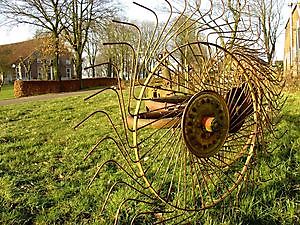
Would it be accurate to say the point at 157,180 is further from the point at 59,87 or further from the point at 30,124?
the point at 59,87

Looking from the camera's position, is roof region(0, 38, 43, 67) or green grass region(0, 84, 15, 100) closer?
green grass region(0, 84, 15, 100)

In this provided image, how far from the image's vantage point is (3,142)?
20.4ft

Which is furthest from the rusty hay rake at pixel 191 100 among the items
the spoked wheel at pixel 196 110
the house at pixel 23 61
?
the house at pixel 23 61

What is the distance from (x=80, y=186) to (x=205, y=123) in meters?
2.05

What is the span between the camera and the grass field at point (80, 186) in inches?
111

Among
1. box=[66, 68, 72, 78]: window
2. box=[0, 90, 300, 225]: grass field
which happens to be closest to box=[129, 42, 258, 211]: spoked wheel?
box=[0, 90, 300, 225]: grass field

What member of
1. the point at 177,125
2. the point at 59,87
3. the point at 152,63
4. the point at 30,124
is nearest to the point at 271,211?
the point at 177,125

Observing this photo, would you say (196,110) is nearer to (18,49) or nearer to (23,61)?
(23,61)

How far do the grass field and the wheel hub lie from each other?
0.76 metres

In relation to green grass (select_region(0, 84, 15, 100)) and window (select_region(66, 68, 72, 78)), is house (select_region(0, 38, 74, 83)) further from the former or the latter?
green grass (select_region(0, 84, 15, 100))

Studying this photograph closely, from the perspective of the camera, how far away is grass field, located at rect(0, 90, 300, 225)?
283 centimetres

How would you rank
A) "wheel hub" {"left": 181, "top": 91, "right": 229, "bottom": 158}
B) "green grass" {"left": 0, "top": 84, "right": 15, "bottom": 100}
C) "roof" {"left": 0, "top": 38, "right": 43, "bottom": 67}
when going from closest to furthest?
"wheel hub" {"left": 181, "top": 91, "right": 229, "bottom": 158}
"green grass" {"left": 0, "top": 84, "right": 15, "bottom": 100}
"roof" {"left": 0, "top": 38, "right": 43, "bottom": 67}

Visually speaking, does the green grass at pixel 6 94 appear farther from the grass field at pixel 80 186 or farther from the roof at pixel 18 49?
the grass field at pixel 80 186

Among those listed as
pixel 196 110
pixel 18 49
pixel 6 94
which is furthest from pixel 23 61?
pixel 196 110
